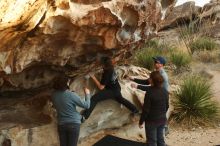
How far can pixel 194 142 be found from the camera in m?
9.52

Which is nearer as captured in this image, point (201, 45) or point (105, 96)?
point (105, 96)

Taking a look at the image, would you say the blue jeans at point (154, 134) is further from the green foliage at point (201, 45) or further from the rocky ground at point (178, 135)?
the green foliage at point (201, 45)

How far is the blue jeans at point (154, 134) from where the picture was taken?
24.5ft

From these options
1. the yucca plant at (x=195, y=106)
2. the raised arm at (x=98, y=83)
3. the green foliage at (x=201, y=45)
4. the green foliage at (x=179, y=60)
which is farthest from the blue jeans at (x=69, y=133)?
the green foliage at (x=201, y=45)

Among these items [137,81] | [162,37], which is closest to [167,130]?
[137,81]

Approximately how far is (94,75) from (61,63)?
50.4 inches

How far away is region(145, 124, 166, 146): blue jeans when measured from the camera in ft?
24.5

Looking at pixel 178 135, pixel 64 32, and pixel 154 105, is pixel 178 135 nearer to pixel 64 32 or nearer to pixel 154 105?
pixel 154 105

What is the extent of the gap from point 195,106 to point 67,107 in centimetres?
455

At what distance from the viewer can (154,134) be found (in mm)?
7551

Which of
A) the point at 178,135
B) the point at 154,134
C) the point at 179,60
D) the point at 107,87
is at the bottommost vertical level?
the point at 178,135

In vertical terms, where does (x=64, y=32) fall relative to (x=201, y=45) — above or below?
above

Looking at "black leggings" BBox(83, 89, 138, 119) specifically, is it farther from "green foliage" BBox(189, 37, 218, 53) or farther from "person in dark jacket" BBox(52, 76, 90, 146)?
"green foliage" BBox(189, 37, 218, 53)

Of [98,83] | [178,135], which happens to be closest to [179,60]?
[178,135]
